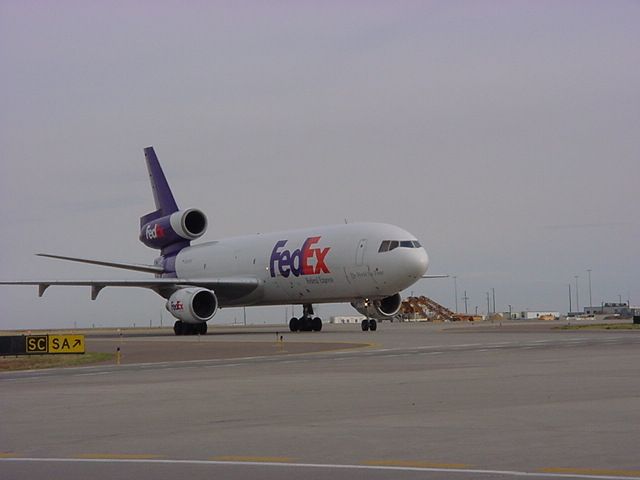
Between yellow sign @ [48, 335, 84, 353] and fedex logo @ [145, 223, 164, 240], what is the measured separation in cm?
3054

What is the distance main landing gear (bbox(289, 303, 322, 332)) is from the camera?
5681cm

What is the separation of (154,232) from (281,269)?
1354cm

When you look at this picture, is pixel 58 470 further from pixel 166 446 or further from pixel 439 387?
pixel 439 387

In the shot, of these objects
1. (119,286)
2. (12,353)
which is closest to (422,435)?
(12,353)

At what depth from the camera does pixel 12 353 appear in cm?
3334

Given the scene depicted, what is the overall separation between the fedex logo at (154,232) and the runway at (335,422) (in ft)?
134

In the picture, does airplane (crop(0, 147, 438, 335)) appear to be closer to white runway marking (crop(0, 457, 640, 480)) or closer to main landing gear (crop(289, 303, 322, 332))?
main landing gear (crop(289, 303, 322, 332))

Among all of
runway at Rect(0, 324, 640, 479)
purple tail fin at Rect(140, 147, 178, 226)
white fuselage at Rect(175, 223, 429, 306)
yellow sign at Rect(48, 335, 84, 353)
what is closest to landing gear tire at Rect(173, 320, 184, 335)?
white fuselage at Rect(175, 223, 429, 306)

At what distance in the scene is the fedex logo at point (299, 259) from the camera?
51.5 m

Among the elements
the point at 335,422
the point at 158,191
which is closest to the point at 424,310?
the point at 158,191

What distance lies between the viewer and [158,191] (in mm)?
67062

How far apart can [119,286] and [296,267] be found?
1008cm

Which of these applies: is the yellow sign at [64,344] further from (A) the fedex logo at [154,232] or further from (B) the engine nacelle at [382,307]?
(A) the fedex logo at [154,232]

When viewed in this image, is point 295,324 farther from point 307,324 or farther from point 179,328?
point 179,328
